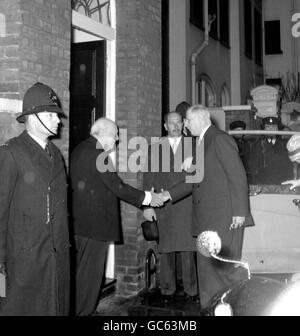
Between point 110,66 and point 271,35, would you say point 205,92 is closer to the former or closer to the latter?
point 110,66

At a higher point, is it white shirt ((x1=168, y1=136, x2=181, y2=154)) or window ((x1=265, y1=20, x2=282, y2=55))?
window ((x1=265, y1=20, x2=282, y2=55))

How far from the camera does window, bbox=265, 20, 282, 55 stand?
19.2m

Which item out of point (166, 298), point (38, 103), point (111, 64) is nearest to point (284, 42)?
point (111, 64)

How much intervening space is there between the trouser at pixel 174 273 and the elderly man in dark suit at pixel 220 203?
1004 millimetres

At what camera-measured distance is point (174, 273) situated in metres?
5.94

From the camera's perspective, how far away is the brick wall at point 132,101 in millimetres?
6074

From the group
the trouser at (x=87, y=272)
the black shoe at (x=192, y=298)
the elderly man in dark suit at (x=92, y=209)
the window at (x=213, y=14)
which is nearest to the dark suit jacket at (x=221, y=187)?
the elderly man in dark suit at (x=92, y=209)

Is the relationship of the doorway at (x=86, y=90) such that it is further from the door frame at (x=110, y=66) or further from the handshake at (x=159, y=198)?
the handshake at (x=159, y=198)

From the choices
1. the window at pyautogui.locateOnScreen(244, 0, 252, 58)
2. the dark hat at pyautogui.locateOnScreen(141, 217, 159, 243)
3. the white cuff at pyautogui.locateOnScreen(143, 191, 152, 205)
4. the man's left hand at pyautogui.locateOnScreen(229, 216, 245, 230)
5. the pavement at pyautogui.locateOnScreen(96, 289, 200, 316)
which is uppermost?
the window at pyautogui.locateOnScreen(244, 0, 252, 58)

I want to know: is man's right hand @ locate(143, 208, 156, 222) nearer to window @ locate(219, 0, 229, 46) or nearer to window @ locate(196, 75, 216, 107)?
window @ locate(196, 75, 216, 107)

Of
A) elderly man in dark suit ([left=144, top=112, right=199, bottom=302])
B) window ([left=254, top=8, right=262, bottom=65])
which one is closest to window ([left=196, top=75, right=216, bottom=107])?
elderly man in dark suit ([left=144, top=112, right=199, bottom=302])

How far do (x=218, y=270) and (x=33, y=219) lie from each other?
216cm

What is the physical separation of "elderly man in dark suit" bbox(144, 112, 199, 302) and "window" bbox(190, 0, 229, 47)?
4.86 metres
